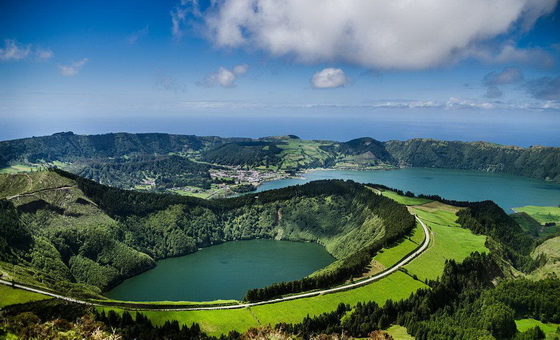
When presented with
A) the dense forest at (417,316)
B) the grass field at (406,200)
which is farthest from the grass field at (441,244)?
the grass field at (406,200)

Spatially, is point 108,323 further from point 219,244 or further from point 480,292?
point 219,244

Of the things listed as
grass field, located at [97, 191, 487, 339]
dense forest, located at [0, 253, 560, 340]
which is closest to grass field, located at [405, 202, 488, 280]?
grass field, located at [97, 191, 487, 339]

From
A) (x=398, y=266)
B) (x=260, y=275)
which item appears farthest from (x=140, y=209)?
(x=398, y=266)

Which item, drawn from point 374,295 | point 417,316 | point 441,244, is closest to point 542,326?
point 417,316

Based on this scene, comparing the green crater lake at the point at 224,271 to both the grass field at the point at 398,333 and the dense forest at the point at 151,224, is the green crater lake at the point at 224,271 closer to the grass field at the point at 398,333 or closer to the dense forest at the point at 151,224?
the dense forest at the point at 151,224

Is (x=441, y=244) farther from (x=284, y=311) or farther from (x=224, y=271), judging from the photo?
(x=224, y=271)

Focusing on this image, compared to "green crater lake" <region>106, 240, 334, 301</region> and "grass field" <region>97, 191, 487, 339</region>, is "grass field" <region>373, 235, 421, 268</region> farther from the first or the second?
"green crater lake" <region>106, 240, 334, 301</region>
